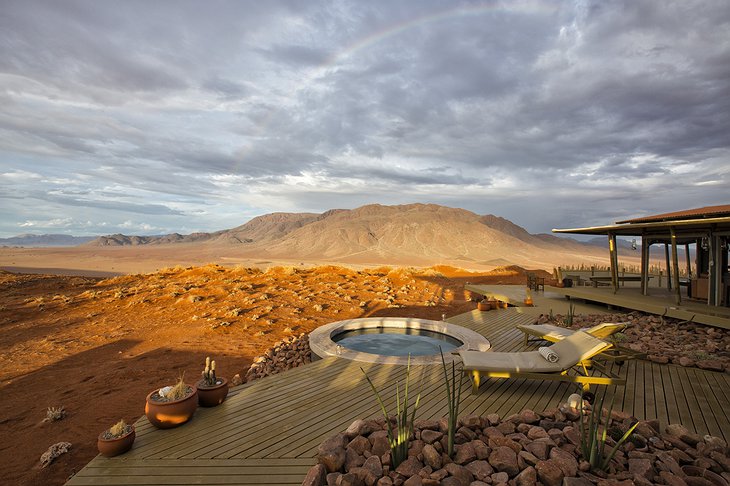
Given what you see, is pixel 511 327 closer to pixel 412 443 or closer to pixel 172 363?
pixel 412 443

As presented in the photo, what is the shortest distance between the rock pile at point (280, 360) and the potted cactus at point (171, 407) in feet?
8.12

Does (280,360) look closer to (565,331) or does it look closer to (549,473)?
(549,473)

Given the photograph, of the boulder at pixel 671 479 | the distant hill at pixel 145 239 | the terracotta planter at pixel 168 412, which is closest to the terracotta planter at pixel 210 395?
the terracotta planter at pixel 168 412

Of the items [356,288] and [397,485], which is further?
[356,288]

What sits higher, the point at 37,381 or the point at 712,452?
the point at 712,452

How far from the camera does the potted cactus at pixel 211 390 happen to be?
4613 millimetres

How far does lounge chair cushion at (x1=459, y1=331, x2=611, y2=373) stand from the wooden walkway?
33cm

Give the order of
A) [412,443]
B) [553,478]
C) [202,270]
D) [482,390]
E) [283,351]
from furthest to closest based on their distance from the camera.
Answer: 1. [202,270]
2. [283,351]
3. [482,390]
4. [412,443]
5. [553,478]

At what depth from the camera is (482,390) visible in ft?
16.0

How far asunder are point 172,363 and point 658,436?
8.53 m

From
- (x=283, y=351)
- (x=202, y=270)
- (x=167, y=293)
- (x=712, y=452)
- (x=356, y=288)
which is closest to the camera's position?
(x=712, y=452)

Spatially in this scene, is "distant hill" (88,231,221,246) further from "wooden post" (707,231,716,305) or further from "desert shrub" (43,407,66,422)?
"wooden post" (707,231,716,305)

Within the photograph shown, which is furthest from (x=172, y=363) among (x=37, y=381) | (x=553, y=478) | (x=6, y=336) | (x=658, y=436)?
(x=658, y=436)

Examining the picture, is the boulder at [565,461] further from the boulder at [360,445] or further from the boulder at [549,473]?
the boulder at [360,445]
